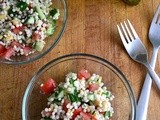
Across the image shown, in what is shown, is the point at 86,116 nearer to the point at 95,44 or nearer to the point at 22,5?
the point at 95,44

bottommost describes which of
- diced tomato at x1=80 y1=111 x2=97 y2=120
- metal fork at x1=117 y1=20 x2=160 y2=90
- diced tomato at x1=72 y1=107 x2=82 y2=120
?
diced tomato at x1=80 y1=111 x2=97 y2=120

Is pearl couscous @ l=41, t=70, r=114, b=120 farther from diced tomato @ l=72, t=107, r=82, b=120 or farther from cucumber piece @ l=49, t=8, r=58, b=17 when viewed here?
cucumber piece @ l=49, t=8, r=58, b=17

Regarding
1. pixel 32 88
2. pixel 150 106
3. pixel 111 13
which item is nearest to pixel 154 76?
pixel 150 106

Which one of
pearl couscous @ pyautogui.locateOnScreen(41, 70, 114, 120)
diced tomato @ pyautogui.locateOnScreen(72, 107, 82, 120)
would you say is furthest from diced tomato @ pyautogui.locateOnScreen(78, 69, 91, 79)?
diced tomato @ pyautogui.locateOnScreen(72, 107, 82, 120)

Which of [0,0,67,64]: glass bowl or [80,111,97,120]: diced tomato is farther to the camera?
[0,0,67,64]: glass bowl

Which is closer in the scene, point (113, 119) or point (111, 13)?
point (113, 119)

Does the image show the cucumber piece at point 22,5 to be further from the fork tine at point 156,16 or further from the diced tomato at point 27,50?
the fork tine at point 156,16

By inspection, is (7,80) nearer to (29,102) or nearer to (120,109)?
(29,102)
